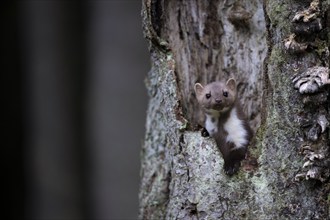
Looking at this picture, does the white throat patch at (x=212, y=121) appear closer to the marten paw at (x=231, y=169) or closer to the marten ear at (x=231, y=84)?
the marten ear at (x=231, y=84)

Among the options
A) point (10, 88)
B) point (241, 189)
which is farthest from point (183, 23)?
point (10, 88)

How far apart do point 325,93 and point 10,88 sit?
18.2 feet

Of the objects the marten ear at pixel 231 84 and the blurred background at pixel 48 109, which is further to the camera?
the blurred background at pixel 48 109

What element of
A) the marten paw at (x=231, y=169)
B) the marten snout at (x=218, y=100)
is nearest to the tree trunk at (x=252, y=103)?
the marten paw at (x=231, y=169)

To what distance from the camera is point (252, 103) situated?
655cm

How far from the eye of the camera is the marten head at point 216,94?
6199 millimetres

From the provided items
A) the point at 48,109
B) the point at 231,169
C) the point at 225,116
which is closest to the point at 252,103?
the point at 225,116

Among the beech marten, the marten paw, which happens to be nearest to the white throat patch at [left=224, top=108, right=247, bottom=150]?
the beech marten

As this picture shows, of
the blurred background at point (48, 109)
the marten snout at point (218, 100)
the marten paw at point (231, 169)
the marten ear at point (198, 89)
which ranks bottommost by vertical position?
the blurred background at point (48, 109)

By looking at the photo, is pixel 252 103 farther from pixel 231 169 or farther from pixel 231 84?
pixel 231 169

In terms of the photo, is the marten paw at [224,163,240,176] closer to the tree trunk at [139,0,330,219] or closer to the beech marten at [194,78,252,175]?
the tree trunk at [139,0,330,219]

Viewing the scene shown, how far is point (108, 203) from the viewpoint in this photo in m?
14.4

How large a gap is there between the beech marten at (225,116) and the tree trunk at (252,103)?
13cm

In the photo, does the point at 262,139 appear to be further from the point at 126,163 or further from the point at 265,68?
the point at 126,163
